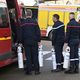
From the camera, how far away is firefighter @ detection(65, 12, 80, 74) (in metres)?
11.0

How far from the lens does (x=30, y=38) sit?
1073 cm

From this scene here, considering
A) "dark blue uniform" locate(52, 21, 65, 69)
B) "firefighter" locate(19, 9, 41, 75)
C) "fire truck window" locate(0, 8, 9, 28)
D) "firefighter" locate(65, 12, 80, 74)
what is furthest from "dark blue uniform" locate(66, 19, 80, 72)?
"fire truck window" locate(0, 8, 9, 28)

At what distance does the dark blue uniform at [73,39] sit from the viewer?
10953mm

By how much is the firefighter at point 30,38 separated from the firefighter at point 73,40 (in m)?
0.92

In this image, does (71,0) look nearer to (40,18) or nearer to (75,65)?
(40,18)

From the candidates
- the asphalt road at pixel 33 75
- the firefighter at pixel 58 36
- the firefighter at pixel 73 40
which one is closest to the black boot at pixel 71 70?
the firefighter at pixel 73 40

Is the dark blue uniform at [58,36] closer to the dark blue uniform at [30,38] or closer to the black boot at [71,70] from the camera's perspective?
the black boot at [71,70]

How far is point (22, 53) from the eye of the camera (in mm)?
11438

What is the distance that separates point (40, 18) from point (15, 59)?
13598 mm

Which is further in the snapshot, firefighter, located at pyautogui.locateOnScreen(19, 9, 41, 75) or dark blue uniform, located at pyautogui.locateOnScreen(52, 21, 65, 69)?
dark blue uniform, located at pyautogui.locateOnScreen(52, 21, 65, 69)

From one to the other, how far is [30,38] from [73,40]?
1283 millimetres

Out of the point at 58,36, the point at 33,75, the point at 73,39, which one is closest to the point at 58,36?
the point at 58,36

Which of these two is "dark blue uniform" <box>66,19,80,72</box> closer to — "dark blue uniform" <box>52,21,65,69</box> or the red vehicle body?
"dark blue uniform" <box>52,21,65,69</box>

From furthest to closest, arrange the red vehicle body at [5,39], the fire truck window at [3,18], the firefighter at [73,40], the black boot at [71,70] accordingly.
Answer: the black boot at [71,70]
the firefighter at [73,40]
the fire truck window at [3,18]
the red vehicle body at [5,39]
